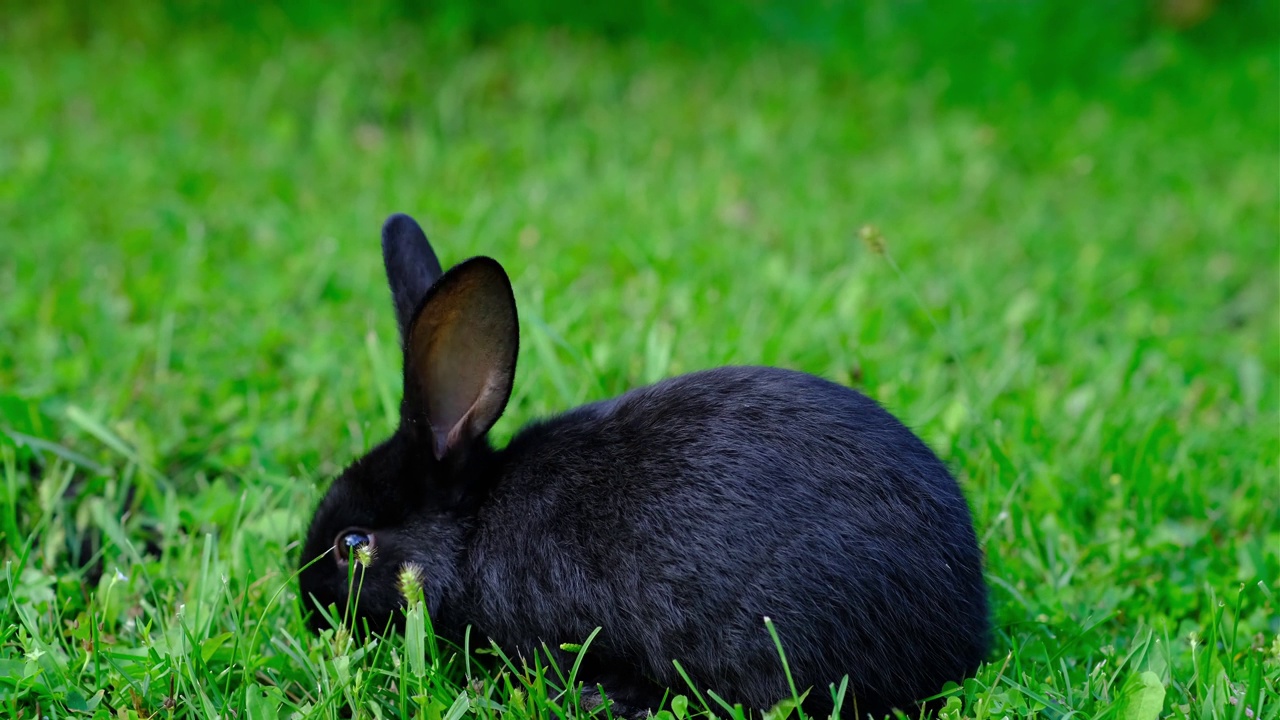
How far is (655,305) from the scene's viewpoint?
4.36m

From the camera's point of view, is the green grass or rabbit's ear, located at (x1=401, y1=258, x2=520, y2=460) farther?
the green grass

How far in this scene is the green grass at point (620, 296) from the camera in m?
2.48

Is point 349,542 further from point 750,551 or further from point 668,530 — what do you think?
point 750,551

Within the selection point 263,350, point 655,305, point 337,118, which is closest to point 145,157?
point 337,118

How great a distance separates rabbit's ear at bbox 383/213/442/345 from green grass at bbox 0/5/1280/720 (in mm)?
452

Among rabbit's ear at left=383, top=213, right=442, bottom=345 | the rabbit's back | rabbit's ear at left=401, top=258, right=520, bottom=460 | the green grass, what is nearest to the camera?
the rabbit's back

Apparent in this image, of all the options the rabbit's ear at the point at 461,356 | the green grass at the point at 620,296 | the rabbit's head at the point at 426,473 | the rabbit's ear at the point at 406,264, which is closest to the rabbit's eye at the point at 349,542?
the rabbit's head at the point at 426,473

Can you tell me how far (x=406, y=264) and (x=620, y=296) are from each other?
174 cm

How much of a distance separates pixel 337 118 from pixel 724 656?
17.0ft

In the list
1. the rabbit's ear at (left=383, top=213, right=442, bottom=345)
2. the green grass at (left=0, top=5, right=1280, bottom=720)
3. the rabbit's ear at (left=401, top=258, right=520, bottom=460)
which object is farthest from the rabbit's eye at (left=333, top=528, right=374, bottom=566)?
the rabbit's ear at (left=383, top=213, right=442, bottom=345)

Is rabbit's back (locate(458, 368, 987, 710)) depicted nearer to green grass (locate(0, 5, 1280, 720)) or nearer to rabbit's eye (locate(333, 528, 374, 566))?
green grass (locate(0, 5, 1280, 720))

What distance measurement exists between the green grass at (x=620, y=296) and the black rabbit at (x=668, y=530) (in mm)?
129

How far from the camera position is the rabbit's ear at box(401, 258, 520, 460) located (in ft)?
7.77

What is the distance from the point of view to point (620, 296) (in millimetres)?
4473
